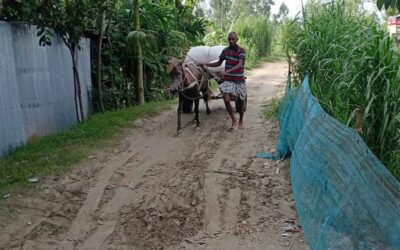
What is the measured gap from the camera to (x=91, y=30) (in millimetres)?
10109

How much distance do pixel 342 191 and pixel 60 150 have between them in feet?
16.8

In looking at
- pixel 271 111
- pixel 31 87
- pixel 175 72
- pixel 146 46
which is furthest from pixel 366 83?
pixel 146 46

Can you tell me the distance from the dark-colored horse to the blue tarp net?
3.79m

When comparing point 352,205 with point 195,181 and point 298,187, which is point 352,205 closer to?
point 298,187

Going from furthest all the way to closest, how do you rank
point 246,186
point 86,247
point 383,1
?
point 246,186, point 86,247, point 383,1

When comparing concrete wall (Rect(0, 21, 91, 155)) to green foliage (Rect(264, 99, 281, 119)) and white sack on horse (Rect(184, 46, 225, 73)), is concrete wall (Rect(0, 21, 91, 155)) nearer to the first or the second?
white sack on horse (Rect(184, 46, 225, 73))

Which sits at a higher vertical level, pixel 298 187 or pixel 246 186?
pixel 298 187

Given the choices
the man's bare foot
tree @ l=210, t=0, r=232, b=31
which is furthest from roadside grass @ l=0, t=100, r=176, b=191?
tree @ l=210, t=0, r=232, b=31

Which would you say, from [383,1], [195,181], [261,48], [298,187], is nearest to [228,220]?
[298,187]

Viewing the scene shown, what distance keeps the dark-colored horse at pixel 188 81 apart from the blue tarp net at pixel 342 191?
12.4 ft

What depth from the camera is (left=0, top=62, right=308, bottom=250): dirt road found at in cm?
429

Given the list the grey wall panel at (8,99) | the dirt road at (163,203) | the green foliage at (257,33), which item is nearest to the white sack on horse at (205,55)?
the dirt road at (163,203)

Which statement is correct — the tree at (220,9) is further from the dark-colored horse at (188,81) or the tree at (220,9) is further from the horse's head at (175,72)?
the horse's head at (175,72)

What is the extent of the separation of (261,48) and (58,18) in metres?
20.9
